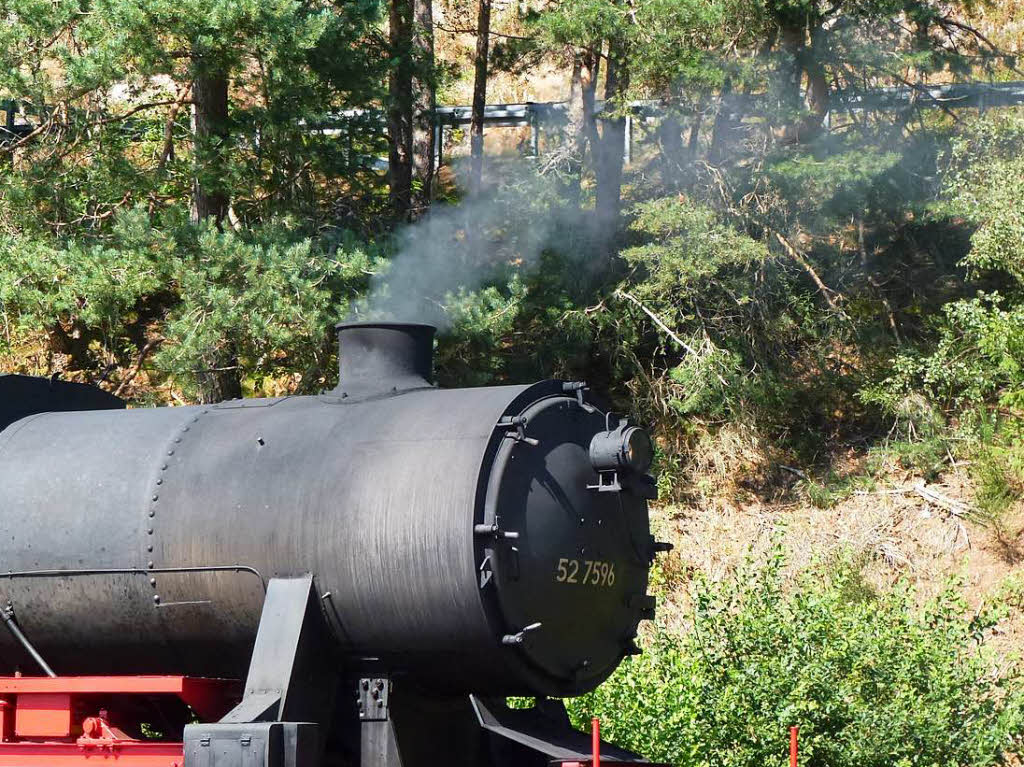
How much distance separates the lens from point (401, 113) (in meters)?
16.4

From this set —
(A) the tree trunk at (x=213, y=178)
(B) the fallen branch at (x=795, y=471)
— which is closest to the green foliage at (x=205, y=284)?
(A) the tree trunk at (x=213, y=178)

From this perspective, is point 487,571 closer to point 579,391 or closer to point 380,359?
point 579,391

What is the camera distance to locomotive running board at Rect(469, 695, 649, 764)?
6.51 meters

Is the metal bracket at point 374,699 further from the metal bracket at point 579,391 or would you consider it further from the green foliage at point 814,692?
the green foliage at point 814,692

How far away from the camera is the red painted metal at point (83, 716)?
6.45 metres

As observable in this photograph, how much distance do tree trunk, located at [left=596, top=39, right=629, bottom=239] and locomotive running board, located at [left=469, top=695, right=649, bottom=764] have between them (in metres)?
10.1

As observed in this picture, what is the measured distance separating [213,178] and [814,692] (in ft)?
29.8

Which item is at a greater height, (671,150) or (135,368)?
(671,150)

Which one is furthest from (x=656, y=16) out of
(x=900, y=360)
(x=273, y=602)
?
(x=273, y=602)

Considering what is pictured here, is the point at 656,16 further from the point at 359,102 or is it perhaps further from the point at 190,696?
the point at 190,696

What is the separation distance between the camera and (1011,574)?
Answer: 45.8ft

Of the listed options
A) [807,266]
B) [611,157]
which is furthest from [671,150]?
[807,266]

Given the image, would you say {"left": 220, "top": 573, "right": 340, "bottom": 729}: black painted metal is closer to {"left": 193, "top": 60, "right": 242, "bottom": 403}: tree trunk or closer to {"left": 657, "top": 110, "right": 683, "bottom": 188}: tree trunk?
{"left": 193, "top": 60, "right": 242, "bottom": 403}: tree trunk

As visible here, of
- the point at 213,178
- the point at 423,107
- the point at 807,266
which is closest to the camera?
the point at 213,178
